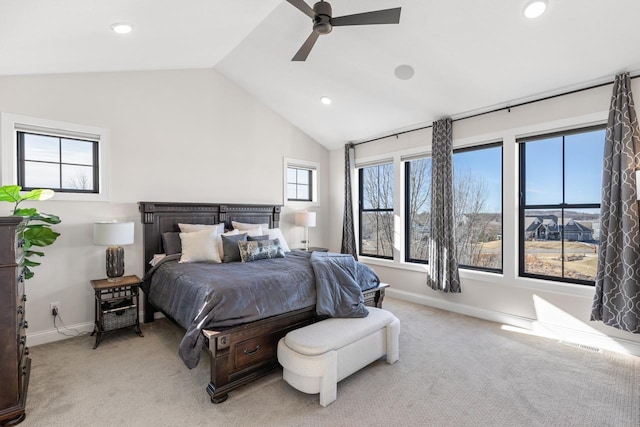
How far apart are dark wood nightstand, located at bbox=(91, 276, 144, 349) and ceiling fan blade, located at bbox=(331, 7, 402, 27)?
3.19 m

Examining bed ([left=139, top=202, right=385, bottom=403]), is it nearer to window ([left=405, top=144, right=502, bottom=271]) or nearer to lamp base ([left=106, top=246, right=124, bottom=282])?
lamp base ([left=106, top=246, right=124, bottom=282])

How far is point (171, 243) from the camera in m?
3.79

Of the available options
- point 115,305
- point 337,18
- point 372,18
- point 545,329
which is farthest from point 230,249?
point 545,329

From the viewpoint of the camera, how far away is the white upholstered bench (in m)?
2.13

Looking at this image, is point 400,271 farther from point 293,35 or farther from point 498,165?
point 293,35

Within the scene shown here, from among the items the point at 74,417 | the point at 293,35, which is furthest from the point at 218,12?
the point at 74,417

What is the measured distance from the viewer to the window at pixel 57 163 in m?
3.19

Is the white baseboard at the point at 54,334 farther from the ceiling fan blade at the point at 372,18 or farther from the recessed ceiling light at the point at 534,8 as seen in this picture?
the recessed ceiling light at the point at 534,8

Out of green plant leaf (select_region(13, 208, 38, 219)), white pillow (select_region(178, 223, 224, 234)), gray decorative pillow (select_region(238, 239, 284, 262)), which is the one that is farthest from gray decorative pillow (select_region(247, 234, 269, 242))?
green plant leaf (select_region(13, 208, 38, 219))

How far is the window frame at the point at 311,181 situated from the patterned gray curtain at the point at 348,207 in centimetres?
59

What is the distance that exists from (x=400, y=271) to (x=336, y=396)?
2.93m

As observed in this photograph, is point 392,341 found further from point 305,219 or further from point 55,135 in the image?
point 55,135

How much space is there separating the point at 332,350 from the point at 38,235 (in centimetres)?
289

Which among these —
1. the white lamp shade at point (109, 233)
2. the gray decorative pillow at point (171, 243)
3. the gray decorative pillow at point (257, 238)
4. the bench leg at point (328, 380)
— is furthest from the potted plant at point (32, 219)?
the bench leg at point (328, 380)
